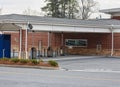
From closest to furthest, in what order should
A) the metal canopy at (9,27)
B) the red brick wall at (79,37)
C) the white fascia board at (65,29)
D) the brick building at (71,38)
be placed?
the metal canopy at (9,27), the white fascia board at (65,29), the brick building at (71,38), the red brick wall at (79,37)

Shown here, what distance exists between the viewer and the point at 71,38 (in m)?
51.9

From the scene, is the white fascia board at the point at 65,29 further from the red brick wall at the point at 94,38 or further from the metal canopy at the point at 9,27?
the metal canopy at the point at 9,27

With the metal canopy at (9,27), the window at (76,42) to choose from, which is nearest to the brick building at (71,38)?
the window at (76,42)

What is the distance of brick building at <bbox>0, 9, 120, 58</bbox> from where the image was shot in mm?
41844

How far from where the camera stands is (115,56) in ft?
154

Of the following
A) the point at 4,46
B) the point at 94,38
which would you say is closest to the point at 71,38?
the point at 94,38

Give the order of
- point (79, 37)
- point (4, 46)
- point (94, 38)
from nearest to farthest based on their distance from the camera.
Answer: point (4, 46) → point (94, 38) → point (79, 37)

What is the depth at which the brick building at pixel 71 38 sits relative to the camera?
41844mm

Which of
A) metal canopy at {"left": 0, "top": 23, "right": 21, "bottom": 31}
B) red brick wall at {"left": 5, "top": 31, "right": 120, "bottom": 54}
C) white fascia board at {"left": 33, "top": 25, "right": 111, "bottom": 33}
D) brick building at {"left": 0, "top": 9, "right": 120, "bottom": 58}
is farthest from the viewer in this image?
red brick wall at {"left": 5, "top": 31, "right": 120, "bottom": 54}

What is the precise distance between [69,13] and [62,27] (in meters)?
43.6

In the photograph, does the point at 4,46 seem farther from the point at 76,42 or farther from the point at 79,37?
the point at 79,37

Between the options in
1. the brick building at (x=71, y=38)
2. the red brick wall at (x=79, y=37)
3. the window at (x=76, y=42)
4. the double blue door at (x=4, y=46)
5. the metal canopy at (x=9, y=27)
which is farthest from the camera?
the window at (x=76, y=42)

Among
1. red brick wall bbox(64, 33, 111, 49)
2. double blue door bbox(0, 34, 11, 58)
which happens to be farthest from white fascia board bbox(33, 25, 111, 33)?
double blue door bbox(0, 34, 11, 58)

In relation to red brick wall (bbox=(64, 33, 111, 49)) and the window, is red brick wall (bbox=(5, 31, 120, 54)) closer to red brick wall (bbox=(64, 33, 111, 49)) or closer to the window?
red brick wall (bbox=(64, 33, 111, 49))
